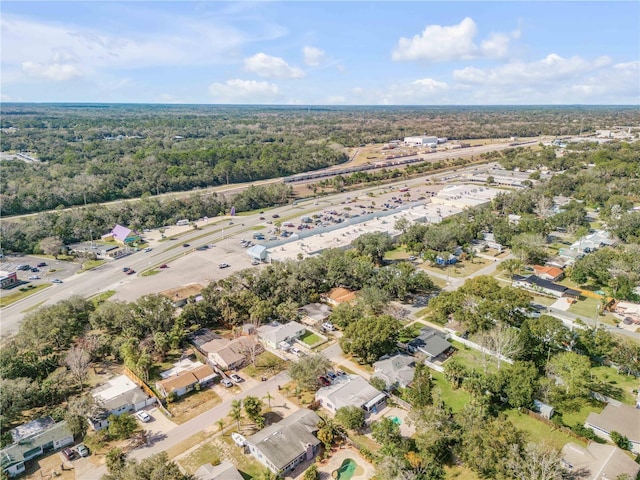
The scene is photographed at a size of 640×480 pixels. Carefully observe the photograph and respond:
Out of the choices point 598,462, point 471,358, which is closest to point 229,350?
point 471,358

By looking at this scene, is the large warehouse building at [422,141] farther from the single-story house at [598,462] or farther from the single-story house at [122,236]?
the single-story house at [598,462]

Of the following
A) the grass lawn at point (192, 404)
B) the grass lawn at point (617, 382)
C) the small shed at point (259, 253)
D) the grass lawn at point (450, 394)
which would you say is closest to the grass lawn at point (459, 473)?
the grass lawn at point (450, 394)

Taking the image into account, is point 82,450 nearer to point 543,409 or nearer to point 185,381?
point 185,381

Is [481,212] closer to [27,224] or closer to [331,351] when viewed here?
[331,351]

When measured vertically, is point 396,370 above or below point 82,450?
above

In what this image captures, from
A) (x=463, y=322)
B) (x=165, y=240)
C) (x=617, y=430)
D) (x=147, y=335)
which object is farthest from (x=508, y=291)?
(x=165, y=240)

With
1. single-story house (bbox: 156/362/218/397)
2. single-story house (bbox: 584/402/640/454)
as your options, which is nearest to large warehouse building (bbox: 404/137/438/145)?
single-story house (bbox: 584/402/640/454)
